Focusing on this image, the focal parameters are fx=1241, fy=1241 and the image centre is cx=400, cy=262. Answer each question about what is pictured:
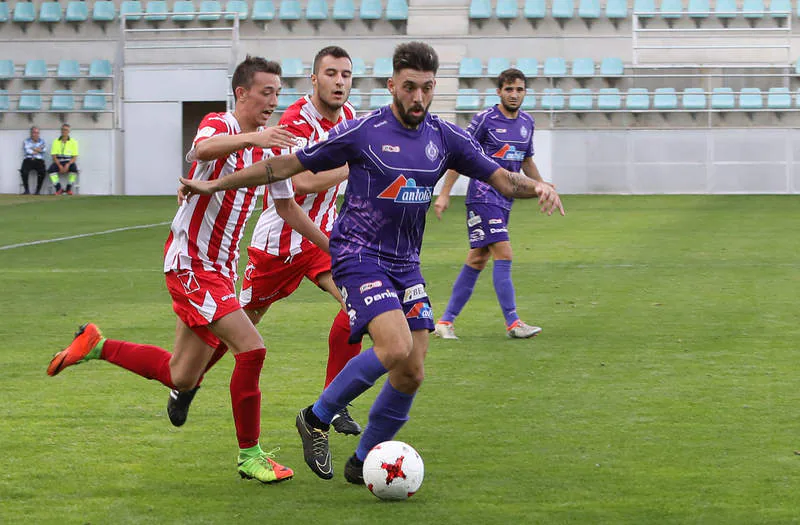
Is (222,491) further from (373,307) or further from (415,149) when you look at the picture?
(415,149)

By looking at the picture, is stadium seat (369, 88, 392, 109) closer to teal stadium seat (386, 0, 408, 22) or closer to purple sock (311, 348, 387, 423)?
teal stadium seat (386, 0, 408, 22)

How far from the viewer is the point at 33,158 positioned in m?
31.1

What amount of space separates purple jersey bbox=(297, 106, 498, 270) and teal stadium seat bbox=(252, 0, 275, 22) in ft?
97.3

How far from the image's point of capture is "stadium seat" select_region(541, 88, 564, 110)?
102 feet

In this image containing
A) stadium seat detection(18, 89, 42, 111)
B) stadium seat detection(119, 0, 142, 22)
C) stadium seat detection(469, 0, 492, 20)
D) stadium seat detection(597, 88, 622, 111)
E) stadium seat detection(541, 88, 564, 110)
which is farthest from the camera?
stadium seat detection(469, 0, 492, 20)

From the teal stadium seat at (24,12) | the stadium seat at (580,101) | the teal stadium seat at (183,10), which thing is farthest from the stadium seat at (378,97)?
the teal stadium seat at (24,12)

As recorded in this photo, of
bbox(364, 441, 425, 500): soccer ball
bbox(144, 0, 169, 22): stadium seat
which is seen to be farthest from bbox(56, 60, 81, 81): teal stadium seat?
bbox(364, 441, 425, 500): soccer ball

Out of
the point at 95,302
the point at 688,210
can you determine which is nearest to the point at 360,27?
the point at 688,210

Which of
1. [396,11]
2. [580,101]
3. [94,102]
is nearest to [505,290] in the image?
[580,101]

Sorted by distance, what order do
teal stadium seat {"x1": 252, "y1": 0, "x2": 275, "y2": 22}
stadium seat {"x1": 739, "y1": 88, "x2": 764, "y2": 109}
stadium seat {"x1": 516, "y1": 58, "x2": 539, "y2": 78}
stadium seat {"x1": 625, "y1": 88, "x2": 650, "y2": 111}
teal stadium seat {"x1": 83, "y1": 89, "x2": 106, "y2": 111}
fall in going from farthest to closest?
teal stadium seat {"x1": 252, "y1": 0, "x2": 275, "y2": 22} < teal stadium seat {"x1": 83, "y1": 89, "x2": 106, "y2": 111} < stadium seat {"x1": 516, "y1": 58, "x2": 539, "y2": 78} < stadium seat {"x1": 625, "y1": 88, "x2": 650, "y2": 111} < stadium seat {"x1": 739, "y1": 88, "x2": 764, "y2": 109}

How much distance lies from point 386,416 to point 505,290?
170 inches

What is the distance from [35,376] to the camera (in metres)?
7.72

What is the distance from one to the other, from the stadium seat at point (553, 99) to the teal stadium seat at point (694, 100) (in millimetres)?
3019

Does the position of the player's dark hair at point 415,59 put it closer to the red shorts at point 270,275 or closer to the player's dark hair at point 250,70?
the player's dark hair at point 250,70
